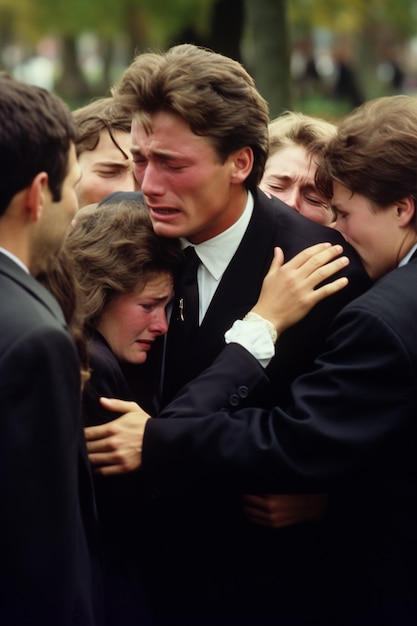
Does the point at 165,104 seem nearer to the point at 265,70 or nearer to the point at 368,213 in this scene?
the point at 368,213

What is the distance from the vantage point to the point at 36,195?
2803mm

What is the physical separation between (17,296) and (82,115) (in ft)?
8.17

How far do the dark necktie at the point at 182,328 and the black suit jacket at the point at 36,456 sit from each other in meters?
0.99

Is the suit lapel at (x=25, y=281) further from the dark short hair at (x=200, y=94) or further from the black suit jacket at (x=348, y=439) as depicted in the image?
the dark short hair at (x=200, y=94)

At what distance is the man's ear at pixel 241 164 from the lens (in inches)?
147

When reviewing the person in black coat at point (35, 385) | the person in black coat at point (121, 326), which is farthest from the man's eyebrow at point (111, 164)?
the person in black coat at point (35, 385)

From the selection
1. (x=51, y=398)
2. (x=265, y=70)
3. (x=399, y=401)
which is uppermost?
(x=51, y=398)

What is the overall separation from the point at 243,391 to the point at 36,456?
3.20 ft

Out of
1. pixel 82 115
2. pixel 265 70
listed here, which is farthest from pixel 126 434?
pixel 265 70

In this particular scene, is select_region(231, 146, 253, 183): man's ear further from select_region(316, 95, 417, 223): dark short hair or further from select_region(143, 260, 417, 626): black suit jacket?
select_region(143, 260, 417, 626): black suit jacket

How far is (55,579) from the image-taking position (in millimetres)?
2807

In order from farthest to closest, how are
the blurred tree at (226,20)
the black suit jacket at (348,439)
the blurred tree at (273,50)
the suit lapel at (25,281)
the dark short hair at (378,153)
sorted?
1. the blurred tree at (226,20)
2. the blurred tree at (273,50)
3. the dark short hair at (378,153)
4. the black suit jacket at (348,439)
5. the suit lapel at (25,281)

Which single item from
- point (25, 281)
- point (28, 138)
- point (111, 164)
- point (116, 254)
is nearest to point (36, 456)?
point (25, 281)

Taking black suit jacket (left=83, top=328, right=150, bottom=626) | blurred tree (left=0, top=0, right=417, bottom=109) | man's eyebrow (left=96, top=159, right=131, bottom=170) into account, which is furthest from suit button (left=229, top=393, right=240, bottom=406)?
blurred tree (left=0, top=0, right=417, bottom=109)
